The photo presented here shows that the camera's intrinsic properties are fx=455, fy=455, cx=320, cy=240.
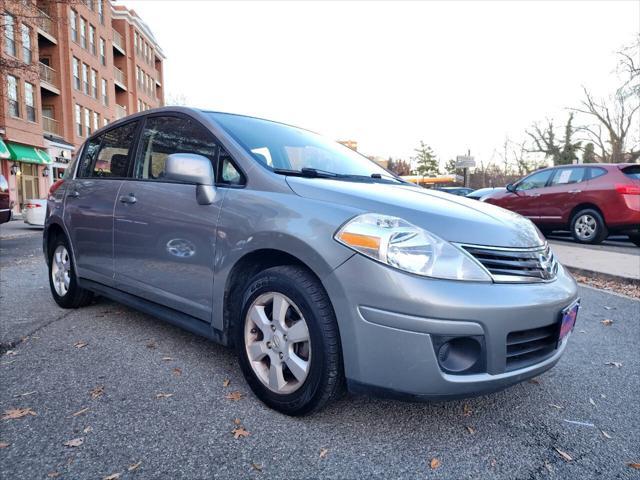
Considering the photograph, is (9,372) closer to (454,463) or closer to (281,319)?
(281,319)

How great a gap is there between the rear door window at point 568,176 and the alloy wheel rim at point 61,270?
9.43 metres

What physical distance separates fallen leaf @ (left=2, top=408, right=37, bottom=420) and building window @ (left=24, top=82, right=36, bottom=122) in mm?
28062

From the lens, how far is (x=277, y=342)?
7.42 ft

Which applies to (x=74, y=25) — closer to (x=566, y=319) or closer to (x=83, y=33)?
(x=83, y=33)

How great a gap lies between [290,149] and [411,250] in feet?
4.74

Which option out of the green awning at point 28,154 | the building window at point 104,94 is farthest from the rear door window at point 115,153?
the building window at point 104,94

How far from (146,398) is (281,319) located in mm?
909

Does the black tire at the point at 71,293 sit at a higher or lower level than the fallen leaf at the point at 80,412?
higher

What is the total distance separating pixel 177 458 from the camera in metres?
1.93

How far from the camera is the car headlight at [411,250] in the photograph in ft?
6.31

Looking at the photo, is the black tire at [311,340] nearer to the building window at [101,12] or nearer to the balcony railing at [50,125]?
the balcony railing at [50,125]

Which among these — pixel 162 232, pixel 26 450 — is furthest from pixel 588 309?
pixel 26 450

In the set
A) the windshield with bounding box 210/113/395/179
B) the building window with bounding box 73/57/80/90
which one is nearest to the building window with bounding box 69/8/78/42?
the building window with bounding box 73/57/80/90

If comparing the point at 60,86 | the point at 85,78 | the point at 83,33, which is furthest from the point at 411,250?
the point at 83,33
